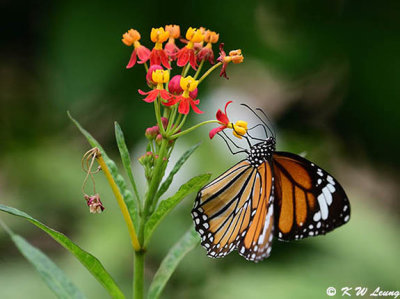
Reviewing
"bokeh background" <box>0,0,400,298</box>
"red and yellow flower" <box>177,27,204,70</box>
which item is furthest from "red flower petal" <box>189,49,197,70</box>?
"bokeh background" <box>0,0,400,298</box>

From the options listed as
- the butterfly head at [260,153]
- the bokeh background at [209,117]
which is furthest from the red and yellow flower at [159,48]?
the bokeh background at [209,117]

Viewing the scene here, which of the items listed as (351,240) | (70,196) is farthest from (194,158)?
(351,240)

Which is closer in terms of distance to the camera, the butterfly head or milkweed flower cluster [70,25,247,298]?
milkweed flower cluster [70,25,247,298]

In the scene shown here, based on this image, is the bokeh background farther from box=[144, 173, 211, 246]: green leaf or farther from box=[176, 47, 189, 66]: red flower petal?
box=[176, 47, 189, 66]: red flower petal

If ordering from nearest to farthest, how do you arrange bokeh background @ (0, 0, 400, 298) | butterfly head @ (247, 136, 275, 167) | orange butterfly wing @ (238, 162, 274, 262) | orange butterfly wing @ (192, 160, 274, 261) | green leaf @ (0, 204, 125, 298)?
1. green leaf @ (0, 204, 125, 298)
2. orange butterfly wing @ (238, 162, 274, 262)
3. orange butterfly wing @ (192, 160, 274, 261)
4. butterfly head @ (247, 136, 275, 167)
5. bokeh background @ (0, 0, 400, 298)

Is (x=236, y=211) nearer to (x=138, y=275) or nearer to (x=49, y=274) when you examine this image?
(x=138, y=275)

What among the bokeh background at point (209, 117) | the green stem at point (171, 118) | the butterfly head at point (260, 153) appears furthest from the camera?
the bokeh background at point (209, 117)

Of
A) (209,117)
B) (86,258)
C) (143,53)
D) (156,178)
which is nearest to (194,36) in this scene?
(143,53)

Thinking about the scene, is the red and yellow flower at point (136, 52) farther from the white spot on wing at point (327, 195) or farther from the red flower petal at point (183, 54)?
the white spot on wing at point (327, 195)
